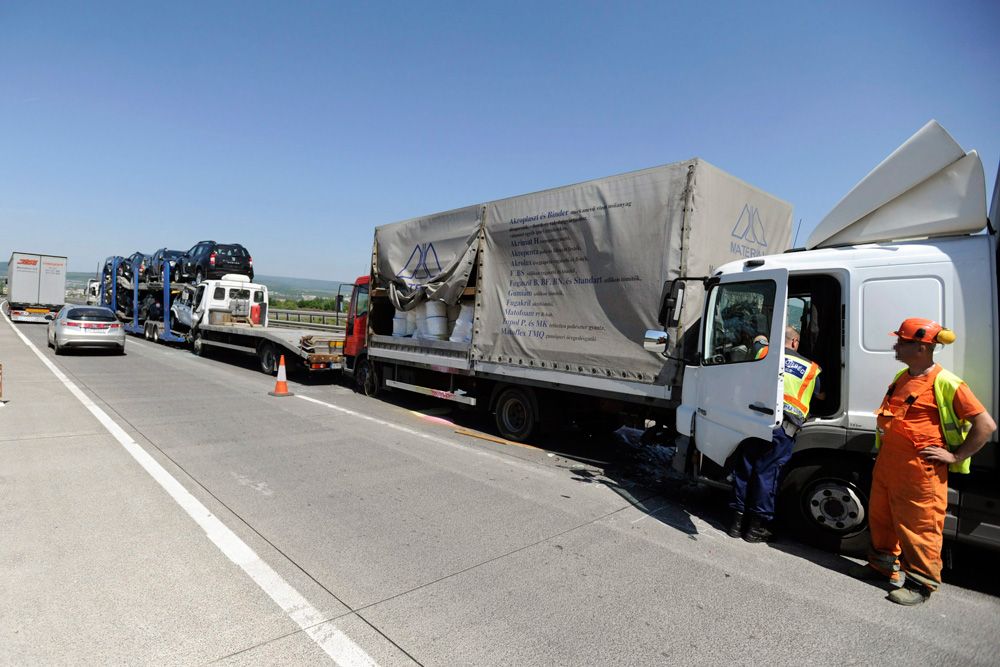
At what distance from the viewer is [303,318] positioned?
2506cm

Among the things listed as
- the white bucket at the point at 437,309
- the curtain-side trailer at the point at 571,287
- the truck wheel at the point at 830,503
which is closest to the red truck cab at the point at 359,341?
the curtain-side trailer at the point at 571,287

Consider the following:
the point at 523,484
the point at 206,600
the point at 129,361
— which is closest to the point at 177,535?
the point at 206,600

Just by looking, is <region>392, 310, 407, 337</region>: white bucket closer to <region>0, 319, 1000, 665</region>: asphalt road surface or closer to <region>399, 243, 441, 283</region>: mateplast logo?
<region>399, 243, 441, 283</region>: mateplast logo

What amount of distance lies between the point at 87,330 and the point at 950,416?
18.9 metres

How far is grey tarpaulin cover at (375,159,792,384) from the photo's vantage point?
5539mm

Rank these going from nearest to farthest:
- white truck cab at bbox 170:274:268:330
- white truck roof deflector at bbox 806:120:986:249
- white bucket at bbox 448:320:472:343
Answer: white truck roof deflector at bbox 806:120:986:249, white bucket at bbox 448:320:472:343, white truck cab at bbox 170:274:268:330

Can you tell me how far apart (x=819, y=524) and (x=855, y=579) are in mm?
529

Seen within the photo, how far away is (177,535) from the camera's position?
3.98m

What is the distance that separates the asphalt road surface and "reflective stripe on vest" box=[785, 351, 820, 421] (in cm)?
110

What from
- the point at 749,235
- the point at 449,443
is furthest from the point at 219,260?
the point at 749,235

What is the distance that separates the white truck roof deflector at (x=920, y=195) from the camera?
3908 millimetres

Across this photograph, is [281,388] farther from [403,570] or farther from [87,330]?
[87,330]

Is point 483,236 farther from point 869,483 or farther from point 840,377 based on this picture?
point 869,483

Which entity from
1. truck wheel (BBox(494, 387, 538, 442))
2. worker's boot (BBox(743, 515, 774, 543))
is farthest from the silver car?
worker's boot (BBox(743, 515, 774, 543))
